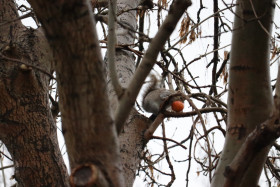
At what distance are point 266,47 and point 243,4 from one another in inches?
6.4

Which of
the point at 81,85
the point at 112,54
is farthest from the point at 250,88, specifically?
the point at 81,85

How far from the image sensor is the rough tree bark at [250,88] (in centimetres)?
114

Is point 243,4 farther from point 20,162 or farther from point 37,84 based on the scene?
point 20,162

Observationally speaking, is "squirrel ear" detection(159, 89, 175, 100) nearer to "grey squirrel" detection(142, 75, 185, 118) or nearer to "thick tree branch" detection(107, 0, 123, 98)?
"grey squirrel" detection(142, 75, 185, 118)

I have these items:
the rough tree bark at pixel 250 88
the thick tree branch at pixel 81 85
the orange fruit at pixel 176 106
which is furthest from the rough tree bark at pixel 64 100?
the rough tree bark at pixel 250 88

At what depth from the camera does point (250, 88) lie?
3.78 ft

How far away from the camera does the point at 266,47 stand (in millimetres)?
1139

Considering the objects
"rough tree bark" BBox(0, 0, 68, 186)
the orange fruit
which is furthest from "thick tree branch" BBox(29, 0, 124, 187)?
the orange fruit

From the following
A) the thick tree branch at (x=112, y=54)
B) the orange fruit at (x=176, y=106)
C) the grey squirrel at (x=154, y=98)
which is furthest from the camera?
the grey squirrel at (x=154, y=98)

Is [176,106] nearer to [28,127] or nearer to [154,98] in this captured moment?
[154,98]

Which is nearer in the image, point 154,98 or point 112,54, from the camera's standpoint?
point 112,54

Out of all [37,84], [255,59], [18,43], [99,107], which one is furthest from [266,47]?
[18,43]

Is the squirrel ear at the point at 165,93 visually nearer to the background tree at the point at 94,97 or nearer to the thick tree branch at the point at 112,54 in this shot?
the background tree at the point at 94,97

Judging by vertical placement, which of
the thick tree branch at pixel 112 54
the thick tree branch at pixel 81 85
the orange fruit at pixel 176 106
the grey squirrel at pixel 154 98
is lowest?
the thick tree branch at pixel 81 85
